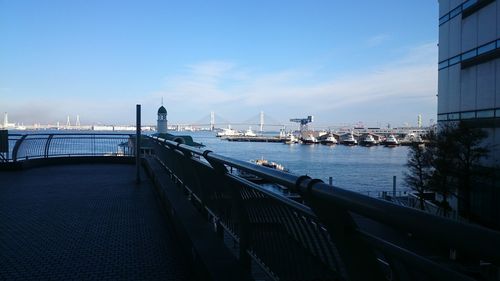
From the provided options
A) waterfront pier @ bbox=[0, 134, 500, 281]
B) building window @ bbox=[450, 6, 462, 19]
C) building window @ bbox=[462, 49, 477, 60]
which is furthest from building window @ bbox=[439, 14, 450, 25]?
waterfront pier @ bbox=[0, 134, 500, 281]

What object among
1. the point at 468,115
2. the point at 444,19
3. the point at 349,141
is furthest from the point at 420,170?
the point at 349,141

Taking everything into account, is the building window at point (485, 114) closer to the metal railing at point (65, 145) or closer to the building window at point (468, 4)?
the building window at point (468, 4)

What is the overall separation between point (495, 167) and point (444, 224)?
28.8m

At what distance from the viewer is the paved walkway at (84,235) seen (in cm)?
421

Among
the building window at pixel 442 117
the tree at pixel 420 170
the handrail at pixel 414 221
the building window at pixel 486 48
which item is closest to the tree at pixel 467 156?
Result: the building window at pixel 442 117

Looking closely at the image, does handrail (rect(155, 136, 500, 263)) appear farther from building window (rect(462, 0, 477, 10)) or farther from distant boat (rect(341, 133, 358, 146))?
distant boat (rect(341, 133, 358, 146))

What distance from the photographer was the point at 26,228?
5.87 meters

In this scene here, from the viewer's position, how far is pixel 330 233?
5.96 ft

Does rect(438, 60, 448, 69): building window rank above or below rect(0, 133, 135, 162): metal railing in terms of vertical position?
above

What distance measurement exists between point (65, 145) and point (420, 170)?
30.2m

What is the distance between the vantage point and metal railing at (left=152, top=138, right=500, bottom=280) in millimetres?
1104

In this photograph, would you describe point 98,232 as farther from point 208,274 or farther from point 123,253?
point 208,274

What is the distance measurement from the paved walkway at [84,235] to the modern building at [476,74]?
23581 millimetres

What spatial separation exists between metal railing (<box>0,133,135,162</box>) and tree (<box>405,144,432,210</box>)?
24326 millimetres
